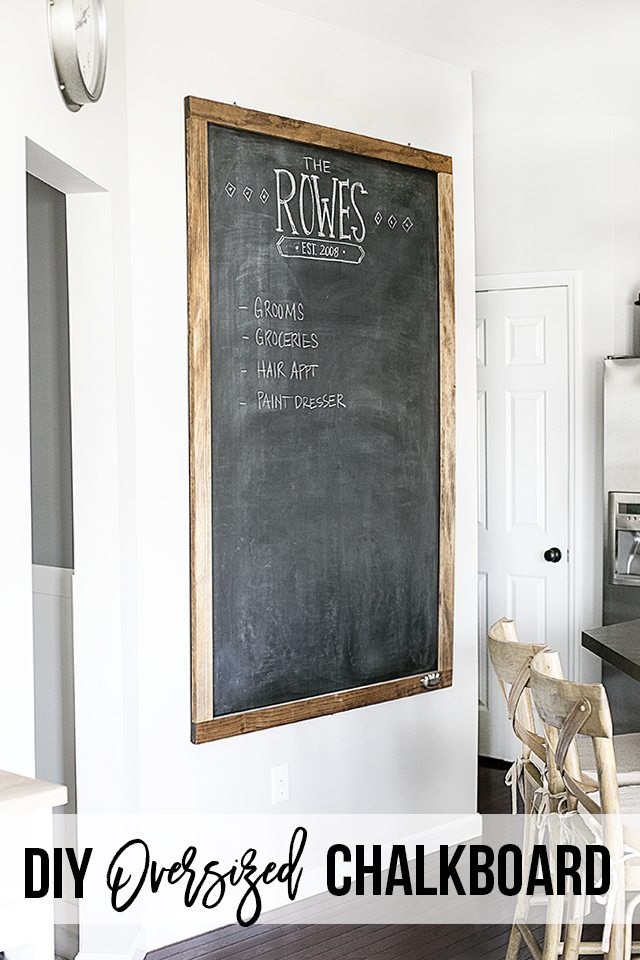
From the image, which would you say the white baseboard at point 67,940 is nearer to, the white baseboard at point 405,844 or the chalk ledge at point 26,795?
the white baseboard at point 405,844

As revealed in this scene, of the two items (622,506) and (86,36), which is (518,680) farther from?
(622,506)

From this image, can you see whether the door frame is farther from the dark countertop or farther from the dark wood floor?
the dark wood floor

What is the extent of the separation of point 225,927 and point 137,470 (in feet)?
4.70

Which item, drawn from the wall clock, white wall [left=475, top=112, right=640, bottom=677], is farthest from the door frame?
the wall clock

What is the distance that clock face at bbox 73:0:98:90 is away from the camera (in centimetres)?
224

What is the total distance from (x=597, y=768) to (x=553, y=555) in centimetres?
250

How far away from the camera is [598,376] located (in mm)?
4520

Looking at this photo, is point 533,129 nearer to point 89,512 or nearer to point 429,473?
point 429,473

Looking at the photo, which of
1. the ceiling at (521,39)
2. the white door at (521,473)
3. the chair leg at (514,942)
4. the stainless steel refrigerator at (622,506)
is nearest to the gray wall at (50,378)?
the ceiling at (521,39)

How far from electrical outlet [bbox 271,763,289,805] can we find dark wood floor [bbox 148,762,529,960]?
37 centimetres

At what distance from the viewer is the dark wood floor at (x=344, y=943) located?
2.96 m

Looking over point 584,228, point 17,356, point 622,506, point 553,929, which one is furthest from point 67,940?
point 584,228

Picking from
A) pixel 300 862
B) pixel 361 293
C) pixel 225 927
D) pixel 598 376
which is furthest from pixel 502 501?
pixel 225 927

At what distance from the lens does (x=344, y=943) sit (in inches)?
119
